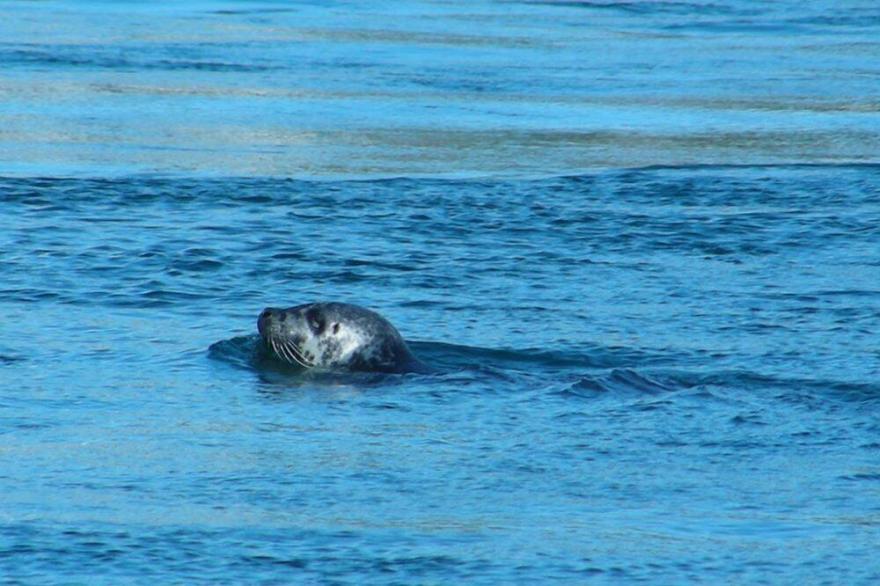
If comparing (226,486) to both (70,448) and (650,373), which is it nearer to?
(70,448)

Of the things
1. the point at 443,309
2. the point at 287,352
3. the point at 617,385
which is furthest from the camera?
the point at 443,309

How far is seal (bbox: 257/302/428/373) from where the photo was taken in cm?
986

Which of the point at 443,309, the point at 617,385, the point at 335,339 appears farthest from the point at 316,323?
the point at 617,385

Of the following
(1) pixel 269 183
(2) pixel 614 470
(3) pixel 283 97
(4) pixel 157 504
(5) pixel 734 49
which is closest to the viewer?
(4) pixel 157 504

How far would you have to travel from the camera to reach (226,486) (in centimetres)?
758

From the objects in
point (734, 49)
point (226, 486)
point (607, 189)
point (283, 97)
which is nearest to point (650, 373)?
point (226, 486)

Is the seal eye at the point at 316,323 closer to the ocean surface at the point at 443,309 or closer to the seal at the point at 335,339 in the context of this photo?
the seal at the point at 335,339

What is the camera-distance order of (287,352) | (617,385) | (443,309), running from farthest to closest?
(443,309) → (287,352) → (617,385)

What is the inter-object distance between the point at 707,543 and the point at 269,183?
8.21 m

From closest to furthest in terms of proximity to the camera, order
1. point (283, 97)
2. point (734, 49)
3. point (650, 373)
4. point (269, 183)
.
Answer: point (650, 373) < point (269, 183) < point (283, 97) < point (734, 49)

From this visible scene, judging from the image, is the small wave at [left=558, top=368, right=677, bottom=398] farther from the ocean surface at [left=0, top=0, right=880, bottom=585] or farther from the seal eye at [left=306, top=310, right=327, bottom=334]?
the seal eye at [left=306, top=310, right=327, bottom=334]

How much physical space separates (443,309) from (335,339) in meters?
1.28

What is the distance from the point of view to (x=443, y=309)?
36.7 feet

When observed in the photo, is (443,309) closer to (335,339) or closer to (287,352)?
(335,339)
